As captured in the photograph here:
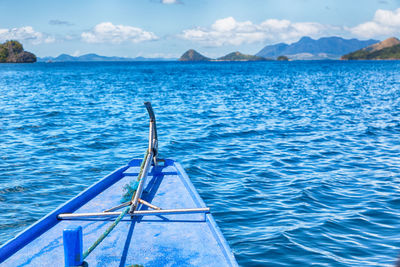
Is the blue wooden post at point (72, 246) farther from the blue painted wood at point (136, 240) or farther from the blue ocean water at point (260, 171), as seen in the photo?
the blue ocean water at point (260, 171)

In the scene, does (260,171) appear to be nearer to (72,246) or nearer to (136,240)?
(136,240)

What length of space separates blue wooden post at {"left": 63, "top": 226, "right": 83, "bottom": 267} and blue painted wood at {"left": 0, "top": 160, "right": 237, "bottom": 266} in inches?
42.3

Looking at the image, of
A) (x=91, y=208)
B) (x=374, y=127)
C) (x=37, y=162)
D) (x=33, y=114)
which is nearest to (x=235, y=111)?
(x=374, y=127)

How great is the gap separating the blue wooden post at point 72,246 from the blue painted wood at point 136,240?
3.53 feet

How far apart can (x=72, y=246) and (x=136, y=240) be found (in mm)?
1893

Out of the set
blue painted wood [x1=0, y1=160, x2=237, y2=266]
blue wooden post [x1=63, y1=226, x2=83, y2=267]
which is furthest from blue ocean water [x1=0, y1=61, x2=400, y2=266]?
blue wooden post [x1=63, y1=226, x2=83, y2=267]

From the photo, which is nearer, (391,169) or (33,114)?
(391,169)

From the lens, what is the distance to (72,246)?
11.3ft

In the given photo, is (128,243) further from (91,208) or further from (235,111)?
(235,111)

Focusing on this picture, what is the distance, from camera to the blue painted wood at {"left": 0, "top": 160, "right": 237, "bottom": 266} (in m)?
4.64

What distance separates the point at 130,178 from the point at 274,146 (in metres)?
8.65

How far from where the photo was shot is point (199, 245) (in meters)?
5.07

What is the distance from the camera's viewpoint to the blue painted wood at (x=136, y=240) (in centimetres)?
464

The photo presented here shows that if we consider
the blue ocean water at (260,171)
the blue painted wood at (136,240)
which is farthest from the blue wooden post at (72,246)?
the blue ocean water at (260,171)
